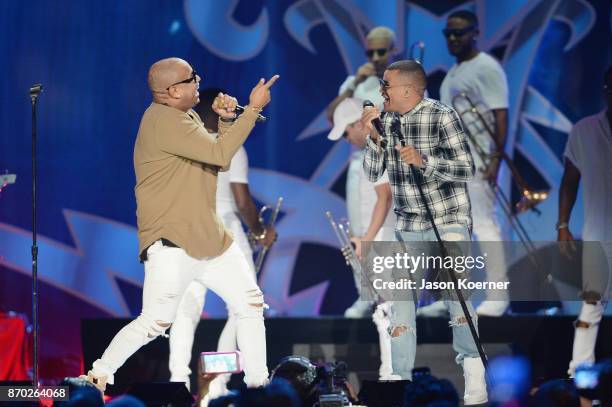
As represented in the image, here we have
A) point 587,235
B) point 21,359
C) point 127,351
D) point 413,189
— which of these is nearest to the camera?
point 127,351

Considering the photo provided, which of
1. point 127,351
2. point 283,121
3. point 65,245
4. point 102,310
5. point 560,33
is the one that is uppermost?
point 560,33

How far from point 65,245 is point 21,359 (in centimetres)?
136

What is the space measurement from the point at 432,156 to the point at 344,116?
73.3 inches

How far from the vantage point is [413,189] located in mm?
6824

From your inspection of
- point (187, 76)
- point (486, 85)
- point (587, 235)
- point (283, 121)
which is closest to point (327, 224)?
point (283, 121)

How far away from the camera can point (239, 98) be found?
990cm

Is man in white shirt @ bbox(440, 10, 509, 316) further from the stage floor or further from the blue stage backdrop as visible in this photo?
the blue stage backdrop

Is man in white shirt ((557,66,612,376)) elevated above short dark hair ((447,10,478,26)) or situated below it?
below

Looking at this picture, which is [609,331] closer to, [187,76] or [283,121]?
[283,121]

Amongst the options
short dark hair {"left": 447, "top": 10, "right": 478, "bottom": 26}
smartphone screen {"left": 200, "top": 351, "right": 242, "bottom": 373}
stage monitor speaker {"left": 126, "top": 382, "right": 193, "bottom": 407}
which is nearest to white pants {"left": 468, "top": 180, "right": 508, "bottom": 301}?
short dark hair {"left": 447, "top": 10, "right": 478, "bottom": 26}

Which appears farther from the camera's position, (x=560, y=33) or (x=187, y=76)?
(x=560, y=33)

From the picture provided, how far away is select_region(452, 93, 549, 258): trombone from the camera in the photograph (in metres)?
9.27

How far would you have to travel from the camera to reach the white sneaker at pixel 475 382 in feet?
21.7

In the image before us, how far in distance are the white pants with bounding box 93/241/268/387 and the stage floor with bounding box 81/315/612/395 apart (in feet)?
7.71
